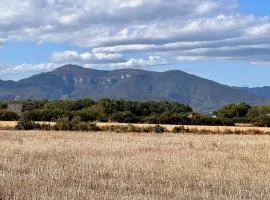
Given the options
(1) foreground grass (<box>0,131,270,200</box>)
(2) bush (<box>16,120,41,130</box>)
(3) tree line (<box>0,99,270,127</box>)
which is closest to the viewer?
(1) foreground grass (<box>0,131,270,200</box>)

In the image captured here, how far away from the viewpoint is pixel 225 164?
2094cm

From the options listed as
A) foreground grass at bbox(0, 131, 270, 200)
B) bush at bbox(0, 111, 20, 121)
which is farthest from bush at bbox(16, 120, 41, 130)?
foreground grass at bbox(0, 131, 270, 200)

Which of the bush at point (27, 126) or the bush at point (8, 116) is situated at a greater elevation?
the bush at point (8, 116)

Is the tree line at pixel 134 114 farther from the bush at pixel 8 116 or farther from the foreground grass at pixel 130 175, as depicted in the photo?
the foreground grass at pixel 130 175

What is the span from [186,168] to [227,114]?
7990 cm

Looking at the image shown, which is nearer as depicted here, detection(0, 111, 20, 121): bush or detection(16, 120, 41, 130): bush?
detection(16, 120, 41, 130): bush

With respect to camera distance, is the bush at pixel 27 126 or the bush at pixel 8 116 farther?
the bush at pixel 8 116

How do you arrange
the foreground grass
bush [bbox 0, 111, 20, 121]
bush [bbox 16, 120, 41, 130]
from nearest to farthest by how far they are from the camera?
1. the foreground grass
2. bush [bbox 16, 120, 41, 130]
3. bush [bbox 0, 111, 20, 121]

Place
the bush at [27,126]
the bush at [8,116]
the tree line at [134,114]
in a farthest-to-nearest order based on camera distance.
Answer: the bush at [8,116] < the tree line at [134,114] < the bush at [27,126]

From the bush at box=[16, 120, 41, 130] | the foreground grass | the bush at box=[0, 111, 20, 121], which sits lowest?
the foreground grass

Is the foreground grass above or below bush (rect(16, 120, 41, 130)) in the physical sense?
below

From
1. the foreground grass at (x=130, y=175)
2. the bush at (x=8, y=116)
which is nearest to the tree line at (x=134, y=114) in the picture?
the bush at (x=8, y=116)

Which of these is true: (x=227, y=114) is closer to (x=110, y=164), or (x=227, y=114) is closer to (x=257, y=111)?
(x=257, y=111)

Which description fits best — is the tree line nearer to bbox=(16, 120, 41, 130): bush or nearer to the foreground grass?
bbox=(16, 120, 41, 130): bush
